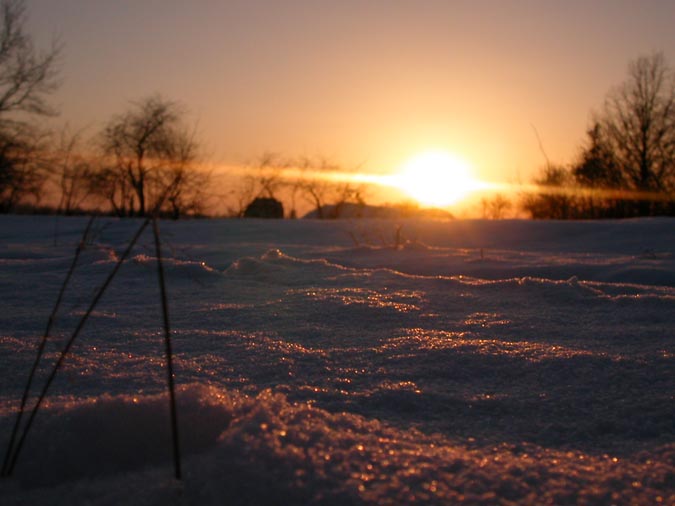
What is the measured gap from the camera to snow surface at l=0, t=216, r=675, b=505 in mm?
754

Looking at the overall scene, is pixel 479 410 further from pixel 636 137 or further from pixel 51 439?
pixel 636 137

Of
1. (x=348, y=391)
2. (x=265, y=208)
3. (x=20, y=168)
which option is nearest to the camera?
(x=348, y=391)

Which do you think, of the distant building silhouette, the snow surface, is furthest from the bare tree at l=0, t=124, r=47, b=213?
A: the snow surface

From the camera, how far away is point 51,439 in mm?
883

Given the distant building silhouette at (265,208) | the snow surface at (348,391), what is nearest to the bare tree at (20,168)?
the distant building silhouette at (265,208)

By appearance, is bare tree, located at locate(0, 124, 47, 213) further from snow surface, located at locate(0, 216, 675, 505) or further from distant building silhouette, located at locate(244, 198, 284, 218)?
snow surface, located at locate(0, 216, 675, 505)

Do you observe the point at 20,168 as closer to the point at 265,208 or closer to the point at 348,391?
the point at 265,208

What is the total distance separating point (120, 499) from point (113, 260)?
85.6 inches

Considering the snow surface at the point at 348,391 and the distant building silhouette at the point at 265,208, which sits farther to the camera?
the distant building silhouette at the point at 265,208

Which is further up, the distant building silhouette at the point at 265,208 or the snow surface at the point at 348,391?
the distant building silhouette at the point at 265,208

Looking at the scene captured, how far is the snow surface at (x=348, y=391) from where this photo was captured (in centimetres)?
75

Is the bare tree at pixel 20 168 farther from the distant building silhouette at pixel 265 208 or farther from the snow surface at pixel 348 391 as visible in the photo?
the snow surface at pixel 348 391

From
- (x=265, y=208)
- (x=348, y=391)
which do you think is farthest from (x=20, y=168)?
(x=348, y=391)

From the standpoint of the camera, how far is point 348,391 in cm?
112
